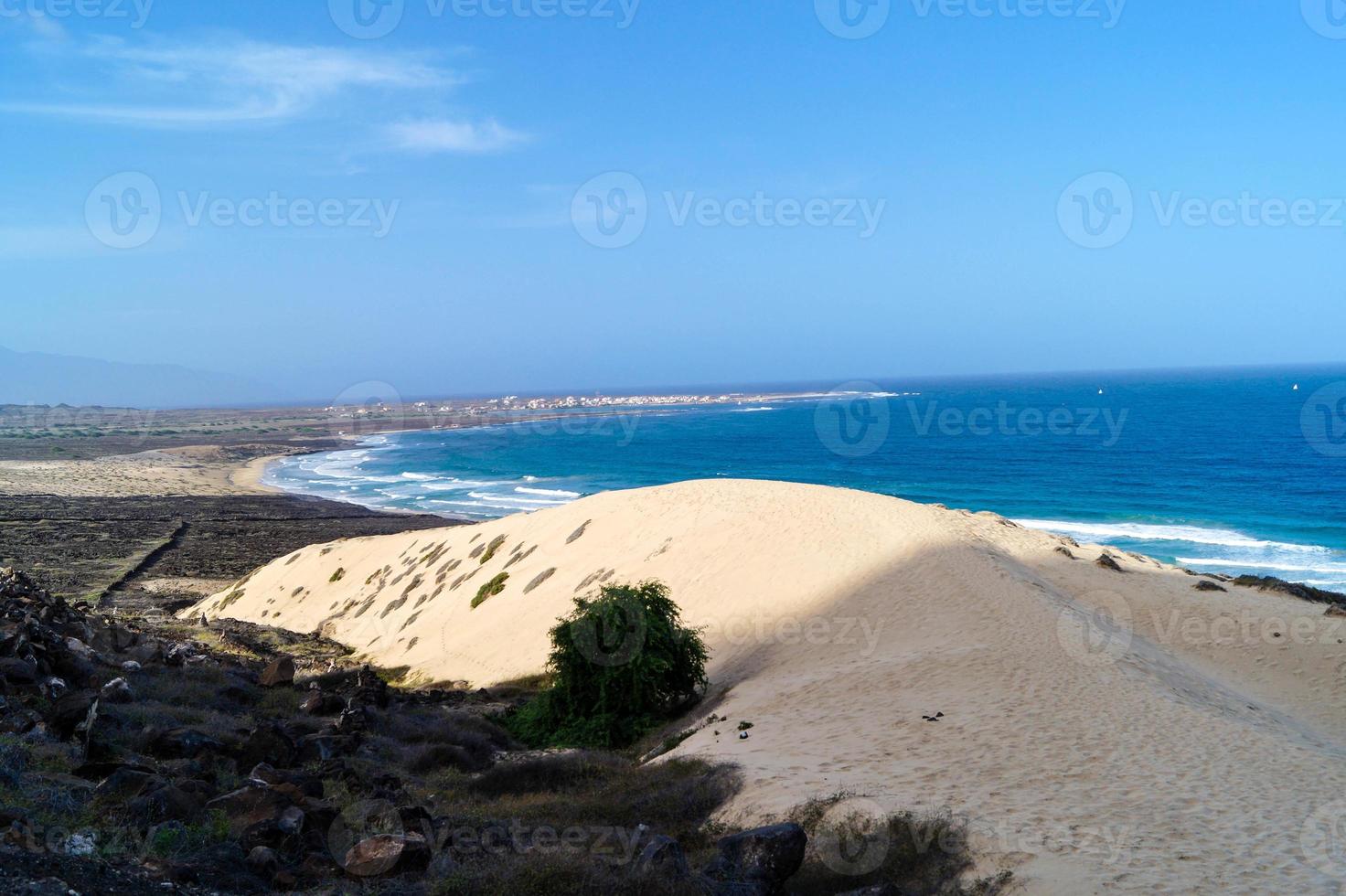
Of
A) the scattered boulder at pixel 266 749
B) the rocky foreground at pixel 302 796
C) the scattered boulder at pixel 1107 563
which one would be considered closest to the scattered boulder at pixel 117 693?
the rocky foreground at pixel 302 796

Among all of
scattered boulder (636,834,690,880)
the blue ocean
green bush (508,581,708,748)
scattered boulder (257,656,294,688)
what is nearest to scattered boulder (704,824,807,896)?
scattered boulder (636,834,690,880)

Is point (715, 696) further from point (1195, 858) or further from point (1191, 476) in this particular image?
point (1191, 476)

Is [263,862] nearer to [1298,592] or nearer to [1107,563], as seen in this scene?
[1107,563]

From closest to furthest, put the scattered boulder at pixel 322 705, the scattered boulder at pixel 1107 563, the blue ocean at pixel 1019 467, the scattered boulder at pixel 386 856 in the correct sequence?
the scattered boulder at pixel 386 856
the scattered boulder at pixel 322 705
the scattered boulder at pixel 1107 563
the blue ocean at pixel 1019 467

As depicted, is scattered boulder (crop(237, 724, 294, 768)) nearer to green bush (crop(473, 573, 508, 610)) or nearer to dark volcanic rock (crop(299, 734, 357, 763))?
dark volcanic rock (crop(299, 734, 357, 763))

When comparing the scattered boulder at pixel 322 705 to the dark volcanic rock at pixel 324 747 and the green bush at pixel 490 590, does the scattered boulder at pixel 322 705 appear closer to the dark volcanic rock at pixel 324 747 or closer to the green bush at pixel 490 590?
the dark volcanic rock at pixel 324 747
